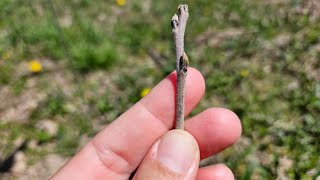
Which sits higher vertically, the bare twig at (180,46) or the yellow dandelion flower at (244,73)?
the bare twig at (180,46)

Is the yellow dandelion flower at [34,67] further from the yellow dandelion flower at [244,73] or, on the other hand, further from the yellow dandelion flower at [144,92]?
the yellow dandelion flower at [244,73]

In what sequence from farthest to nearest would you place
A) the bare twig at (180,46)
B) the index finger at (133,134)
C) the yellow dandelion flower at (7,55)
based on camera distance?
the yellow dandelion flower at (7,55), the index finger at (133,134), the bare twig at (180,46)

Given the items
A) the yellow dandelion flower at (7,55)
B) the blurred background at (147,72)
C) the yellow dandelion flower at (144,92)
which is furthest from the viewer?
the yellow dandelion flower at (7,55)

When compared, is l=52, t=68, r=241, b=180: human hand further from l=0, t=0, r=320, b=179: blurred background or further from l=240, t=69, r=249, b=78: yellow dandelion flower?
l=240, t=69, r=249, b=78: yellow dandelion flower

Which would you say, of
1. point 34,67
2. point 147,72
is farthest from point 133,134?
point 34,67

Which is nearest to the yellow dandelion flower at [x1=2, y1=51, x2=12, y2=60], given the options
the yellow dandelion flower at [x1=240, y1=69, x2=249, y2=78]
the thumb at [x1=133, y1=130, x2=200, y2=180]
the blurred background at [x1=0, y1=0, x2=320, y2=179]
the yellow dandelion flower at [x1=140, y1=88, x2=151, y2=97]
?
the blurred background at [x1=0, y1=0, x2=320, y2=179]

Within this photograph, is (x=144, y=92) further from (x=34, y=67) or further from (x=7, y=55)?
(x=7, y=55)

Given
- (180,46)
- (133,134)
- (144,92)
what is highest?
(180,46)

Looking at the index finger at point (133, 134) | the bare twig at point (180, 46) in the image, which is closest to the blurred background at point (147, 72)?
the index finger at point (133, 134)
